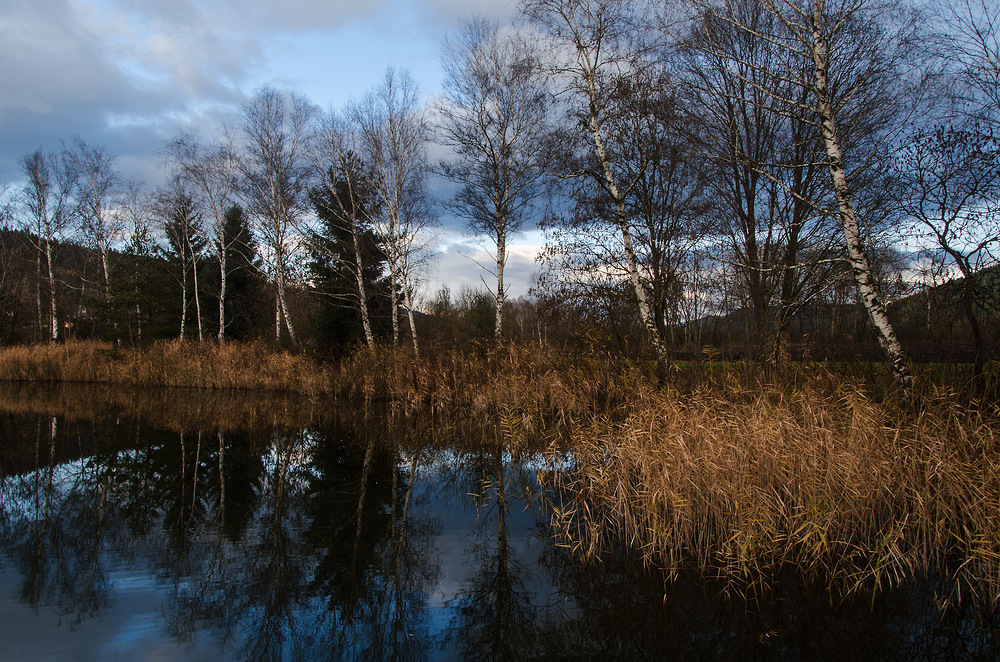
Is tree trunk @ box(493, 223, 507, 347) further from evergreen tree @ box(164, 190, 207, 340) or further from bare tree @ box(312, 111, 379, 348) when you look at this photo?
evergreen tree @ box(164, 190, 207, 340)

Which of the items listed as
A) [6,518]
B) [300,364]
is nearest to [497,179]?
[300,364]

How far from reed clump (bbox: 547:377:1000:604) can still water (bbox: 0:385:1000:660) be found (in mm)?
299

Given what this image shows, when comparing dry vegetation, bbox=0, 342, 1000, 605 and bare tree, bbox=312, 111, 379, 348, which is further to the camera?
bare tree, bbox=312, 111, 379, 348

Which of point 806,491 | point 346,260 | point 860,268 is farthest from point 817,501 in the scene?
point 346,260

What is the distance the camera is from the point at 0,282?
2820cm

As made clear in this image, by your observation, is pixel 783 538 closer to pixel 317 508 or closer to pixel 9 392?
pixel 317 508

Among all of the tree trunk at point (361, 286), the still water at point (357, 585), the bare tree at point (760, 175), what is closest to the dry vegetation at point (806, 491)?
the still water at point (357, 585)

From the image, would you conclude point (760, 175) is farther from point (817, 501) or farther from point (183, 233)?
point (183, 233)

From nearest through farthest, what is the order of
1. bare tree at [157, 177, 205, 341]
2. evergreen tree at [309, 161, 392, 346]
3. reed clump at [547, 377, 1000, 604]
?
reed clump at [547, 377, 1000, 604] < evergreen tree at [309, 161, 392, 346] < bare tree at [157, 177, 205, 341]

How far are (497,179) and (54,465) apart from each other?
487 inches

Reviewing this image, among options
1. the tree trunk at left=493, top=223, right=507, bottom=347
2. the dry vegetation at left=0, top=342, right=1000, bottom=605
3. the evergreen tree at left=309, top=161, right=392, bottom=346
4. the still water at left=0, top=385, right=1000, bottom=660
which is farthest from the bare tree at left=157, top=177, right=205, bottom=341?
the dry vegetation at left=0, top=342, right=1000, bottom=605

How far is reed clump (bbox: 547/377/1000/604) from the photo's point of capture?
4.30m

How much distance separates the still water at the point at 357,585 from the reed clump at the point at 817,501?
30cm

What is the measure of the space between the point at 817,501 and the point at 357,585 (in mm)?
3744
